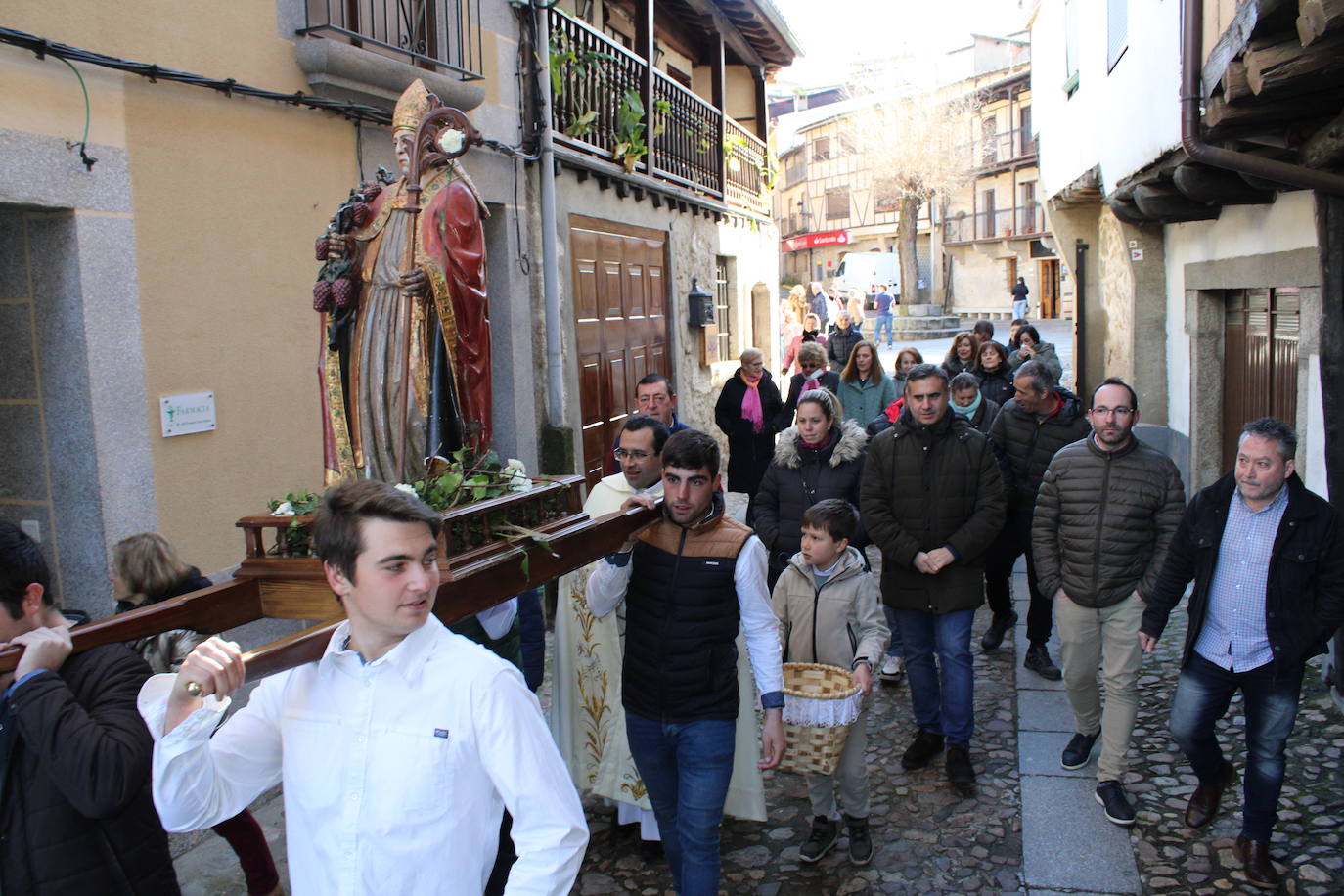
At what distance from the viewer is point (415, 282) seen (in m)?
3.69

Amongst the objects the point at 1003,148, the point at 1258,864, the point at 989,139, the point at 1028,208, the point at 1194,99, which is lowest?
the point at 1258,864

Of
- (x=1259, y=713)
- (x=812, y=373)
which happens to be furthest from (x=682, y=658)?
(x=812, y=373)

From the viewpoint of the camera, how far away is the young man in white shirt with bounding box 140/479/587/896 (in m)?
1.93

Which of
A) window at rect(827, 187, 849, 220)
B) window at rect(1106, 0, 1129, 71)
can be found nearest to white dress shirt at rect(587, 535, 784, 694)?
window at rect(1106, 0, 1129, 71)

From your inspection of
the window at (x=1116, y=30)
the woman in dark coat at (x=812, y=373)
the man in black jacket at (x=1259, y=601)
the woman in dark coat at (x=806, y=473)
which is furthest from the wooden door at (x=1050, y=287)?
the man in black jacket at (x=1259, y=601)

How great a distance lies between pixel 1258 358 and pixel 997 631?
2.98 m

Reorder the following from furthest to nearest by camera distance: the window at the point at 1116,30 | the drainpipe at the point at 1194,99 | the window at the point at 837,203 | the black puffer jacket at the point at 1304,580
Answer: the window at the point at 837,203 < the window at the point at 1116,30 < the drainpipe at the point at 1194,99 < the black puffer jacket at the point at 1304,580

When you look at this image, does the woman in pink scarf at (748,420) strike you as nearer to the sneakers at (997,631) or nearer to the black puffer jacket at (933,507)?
the sneakers at (997,631)

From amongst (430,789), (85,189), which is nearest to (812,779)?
(430,789)

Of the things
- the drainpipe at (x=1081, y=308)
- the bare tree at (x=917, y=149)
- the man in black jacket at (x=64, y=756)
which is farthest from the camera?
the bare tree at (x=917, y=149)

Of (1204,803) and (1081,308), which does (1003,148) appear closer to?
(1081,308)

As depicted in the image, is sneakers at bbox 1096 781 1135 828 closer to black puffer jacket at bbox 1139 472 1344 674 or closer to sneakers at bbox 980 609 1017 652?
black puffer jacket at bbox 1139 472 1344 674

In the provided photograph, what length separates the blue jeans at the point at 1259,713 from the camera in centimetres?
405

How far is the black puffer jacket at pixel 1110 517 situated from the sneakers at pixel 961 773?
31.9 inches
